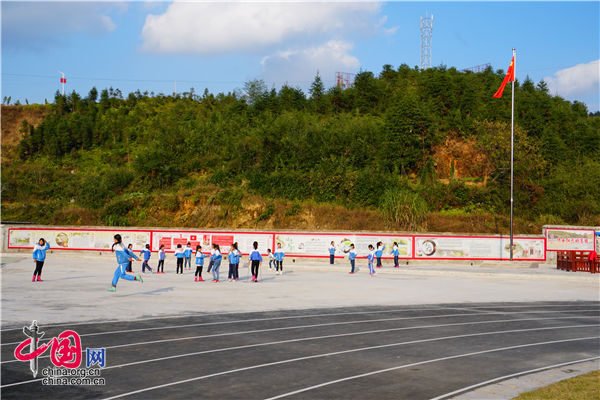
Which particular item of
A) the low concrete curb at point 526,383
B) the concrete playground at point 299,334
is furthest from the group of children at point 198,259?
the low concrete curb at point 526,383

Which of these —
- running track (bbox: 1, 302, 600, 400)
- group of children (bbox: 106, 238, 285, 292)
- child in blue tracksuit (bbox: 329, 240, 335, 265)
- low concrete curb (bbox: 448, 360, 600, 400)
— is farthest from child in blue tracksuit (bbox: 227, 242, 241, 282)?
low concrete curb (bbox: 448, 360, 600, 400)

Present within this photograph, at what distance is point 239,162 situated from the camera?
51.8 metres

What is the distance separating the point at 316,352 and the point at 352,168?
38.2 meters

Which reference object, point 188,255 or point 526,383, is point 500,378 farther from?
point 188,255

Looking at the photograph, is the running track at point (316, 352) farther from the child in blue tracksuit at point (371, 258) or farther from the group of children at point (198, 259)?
the child in blue tracksuit at point (371, 258)

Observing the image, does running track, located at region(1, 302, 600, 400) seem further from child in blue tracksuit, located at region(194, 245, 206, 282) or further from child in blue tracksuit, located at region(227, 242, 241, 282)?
child in blue tracksuit, located at region(194, 245, 206, 282)

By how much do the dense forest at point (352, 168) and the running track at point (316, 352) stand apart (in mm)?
26749

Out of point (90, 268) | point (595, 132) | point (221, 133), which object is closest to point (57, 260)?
point (90, 268)

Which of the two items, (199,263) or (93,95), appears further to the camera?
(93,95)

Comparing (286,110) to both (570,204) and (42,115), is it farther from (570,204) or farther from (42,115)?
(42,115)

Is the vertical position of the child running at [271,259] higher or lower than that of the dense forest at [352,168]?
lower

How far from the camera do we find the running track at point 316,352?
329 inches

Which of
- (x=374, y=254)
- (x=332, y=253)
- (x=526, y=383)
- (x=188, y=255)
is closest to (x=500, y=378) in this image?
(x=526, y=383)

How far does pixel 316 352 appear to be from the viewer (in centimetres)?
1109
